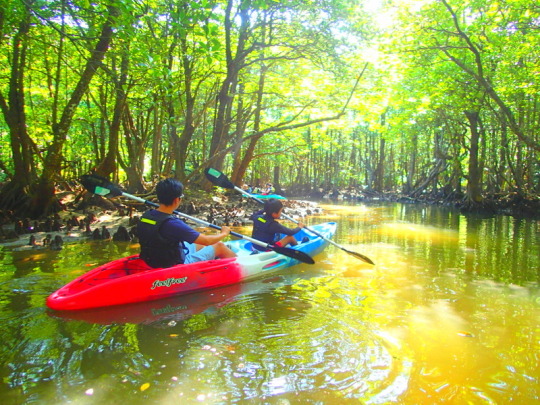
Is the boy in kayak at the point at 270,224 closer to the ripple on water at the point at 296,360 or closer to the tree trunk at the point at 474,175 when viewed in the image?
the ripple on water at the point at 296,360

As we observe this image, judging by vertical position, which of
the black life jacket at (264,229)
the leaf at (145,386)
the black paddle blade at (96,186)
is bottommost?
the leaf at (145,386)

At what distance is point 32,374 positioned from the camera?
2578 mm

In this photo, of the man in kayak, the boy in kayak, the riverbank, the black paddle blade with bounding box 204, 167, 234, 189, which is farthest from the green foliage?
the man in kayak

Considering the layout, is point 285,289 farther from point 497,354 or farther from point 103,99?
point 103,99

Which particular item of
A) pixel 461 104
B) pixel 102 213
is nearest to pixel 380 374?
pixel 102 213

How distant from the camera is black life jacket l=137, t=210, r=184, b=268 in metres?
3.89

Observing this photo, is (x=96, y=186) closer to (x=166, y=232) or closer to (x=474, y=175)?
(x=166, y=232)

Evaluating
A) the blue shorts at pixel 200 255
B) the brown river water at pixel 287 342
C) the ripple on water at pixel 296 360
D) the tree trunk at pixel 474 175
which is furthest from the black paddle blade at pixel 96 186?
the tree trunk at pixel 474 175

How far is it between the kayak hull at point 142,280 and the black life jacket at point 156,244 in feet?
0.39

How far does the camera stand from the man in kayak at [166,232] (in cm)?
387

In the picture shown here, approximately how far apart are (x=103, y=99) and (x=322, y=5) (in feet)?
23.9

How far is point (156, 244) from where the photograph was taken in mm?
4121

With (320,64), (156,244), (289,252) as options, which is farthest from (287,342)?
(320,64)

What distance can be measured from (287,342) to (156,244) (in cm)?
184
